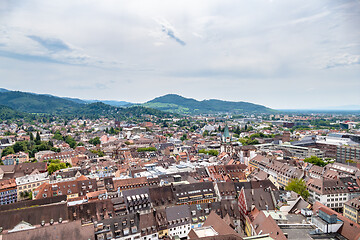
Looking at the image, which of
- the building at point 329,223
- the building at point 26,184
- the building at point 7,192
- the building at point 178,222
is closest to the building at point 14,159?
the building at point 7,192

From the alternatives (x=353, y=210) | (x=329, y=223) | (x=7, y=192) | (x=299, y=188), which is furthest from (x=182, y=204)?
(x=7, y=192)

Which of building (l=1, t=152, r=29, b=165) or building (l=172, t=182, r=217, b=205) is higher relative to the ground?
building (l=172, t=182, r=217, b=205)

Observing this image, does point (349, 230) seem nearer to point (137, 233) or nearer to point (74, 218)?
point (137, 233)

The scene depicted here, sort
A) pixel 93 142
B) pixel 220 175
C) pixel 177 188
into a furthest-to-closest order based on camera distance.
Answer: pixel 93 142, pixel 220 175, pixel 177 188

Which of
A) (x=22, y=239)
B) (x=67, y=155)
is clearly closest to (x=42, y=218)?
(x=22, y=239)

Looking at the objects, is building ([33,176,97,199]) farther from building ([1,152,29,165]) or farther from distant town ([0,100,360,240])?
building ([1,152,29,165])

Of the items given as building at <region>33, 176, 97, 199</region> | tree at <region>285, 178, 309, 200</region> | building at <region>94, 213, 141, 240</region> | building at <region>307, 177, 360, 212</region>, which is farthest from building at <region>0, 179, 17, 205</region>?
building at <region>307, 177, 360, 212</region>

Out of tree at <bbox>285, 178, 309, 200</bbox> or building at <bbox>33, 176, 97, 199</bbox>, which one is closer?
tree at <bbox>285, 178, 309, 200</bbox>

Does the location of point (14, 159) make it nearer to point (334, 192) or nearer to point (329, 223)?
point (329, 223)

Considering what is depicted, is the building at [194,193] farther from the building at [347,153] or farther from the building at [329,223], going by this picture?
the building at [347,153]
